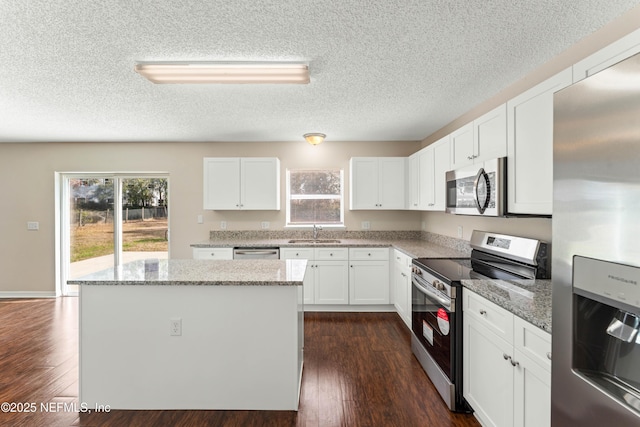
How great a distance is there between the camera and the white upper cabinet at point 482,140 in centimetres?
219

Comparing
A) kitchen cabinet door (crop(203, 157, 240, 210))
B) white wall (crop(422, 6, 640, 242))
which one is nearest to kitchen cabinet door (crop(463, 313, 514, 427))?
white wall (crop(422, 6, 640, 242))

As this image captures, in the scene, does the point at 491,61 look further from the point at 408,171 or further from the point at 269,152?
the point at 269,152

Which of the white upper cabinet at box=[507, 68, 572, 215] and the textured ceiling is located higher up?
the textured ceiling

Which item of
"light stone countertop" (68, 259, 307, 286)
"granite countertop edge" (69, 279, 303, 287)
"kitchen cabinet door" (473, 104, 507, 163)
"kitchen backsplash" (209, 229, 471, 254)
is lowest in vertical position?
"granite countertop edge" (69, 279, 303, 287)

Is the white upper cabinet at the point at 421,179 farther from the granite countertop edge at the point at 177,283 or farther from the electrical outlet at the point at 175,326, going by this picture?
the electrical outlet at the point at 175,326

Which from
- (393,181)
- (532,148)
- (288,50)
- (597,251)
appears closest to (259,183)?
(393,181)

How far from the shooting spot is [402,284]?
3.64m

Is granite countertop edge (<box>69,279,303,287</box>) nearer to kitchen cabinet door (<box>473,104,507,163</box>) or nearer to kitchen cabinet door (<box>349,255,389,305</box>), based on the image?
kitchen cabinet door (<box>473,104,507,163</box>)

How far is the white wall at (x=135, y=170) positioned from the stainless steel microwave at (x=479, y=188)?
2038 millimetres

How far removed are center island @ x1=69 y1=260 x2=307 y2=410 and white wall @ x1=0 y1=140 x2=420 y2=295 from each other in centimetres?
278

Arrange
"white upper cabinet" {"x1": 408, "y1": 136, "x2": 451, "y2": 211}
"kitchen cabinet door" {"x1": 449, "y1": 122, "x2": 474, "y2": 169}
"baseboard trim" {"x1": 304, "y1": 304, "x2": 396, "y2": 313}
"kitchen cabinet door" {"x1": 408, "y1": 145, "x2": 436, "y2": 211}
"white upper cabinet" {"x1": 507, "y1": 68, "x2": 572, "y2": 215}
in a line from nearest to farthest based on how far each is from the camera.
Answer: "white upper cabinet" {"x1": 507, "y1": 68, "x2": 572, "y2": 215} → "kitchen cabinet door" {"x1": 449, "y1": 122, "x2": 474, "y2": 169} → "white upper cabinet" {"x1": 408, "y1": 136, "x2": 451, "y2": 211} → "kitchen cabinet door" {"x1": 408, "y1": 145, "x2": 436, "y2": 211} → "baseboard trim" {"x1": 304, "y1": 304, "x2": 396, "y2": 313}

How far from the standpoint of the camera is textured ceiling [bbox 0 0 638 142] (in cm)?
168

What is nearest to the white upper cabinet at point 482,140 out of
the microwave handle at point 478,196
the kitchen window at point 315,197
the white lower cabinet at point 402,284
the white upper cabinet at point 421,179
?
the microwave handle at point 478,196

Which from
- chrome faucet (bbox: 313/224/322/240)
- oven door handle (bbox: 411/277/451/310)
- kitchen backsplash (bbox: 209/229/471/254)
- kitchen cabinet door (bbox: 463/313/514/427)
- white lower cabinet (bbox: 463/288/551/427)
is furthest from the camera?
kitchen backsplash (bbox: 209/229/471/254)
